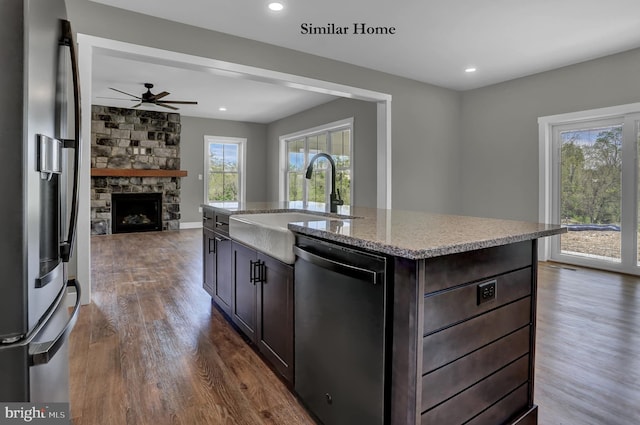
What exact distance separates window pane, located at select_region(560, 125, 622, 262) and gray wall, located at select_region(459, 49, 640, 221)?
1.18 feet

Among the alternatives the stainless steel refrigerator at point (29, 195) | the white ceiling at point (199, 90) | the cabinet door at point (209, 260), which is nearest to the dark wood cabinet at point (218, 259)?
the cabinet door at point (209, 260)

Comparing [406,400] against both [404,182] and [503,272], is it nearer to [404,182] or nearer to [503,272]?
[503,272]

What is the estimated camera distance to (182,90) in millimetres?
6262

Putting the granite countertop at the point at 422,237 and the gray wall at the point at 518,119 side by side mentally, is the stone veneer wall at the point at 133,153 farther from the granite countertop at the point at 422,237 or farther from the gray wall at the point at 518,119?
the granite countertop at the point at 422,237

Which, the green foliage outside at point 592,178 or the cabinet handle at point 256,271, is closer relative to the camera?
the cabinet handle at point 256,271

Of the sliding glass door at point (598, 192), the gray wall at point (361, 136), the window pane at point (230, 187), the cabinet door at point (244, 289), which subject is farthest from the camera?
the window pane at point (230, 187)

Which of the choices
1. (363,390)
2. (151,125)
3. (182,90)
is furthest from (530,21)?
(151,125)

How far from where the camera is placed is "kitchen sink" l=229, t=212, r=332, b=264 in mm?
1765

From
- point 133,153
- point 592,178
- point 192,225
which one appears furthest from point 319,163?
point 592,178

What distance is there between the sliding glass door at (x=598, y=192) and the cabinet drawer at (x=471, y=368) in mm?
3961

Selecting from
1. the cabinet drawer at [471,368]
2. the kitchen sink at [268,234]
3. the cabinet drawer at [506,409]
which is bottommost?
the cabinet drawer at [506,409]

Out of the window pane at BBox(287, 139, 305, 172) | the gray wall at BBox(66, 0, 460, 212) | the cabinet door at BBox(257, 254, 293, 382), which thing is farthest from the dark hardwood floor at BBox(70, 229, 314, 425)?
the window pane at BBox(287, 139, 305, 172)

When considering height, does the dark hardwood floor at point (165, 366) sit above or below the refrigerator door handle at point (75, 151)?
below

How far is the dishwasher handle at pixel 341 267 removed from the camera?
1231 mm
